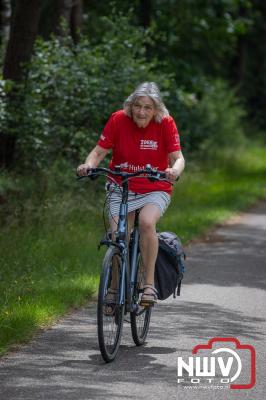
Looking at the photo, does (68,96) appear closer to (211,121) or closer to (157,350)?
(157,350)

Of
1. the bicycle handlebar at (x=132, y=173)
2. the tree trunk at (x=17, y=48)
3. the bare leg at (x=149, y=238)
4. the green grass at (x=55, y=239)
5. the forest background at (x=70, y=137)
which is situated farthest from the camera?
the tree trunk at (x=17, y=48)

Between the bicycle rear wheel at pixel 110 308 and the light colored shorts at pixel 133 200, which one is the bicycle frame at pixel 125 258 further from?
the light colored shorts at pixel 133 200

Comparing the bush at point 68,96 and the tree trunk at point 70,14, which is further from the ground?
the tree trunk at point 70,14

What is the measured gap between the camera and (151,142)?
329 inches

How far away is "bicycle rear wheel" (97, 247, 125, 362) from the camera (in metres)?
7.52

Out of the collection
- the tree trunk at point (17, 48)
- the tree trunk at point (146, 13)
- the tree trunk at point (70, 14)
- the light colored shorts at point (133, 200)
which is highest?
the tree trunk at point (146, 13)

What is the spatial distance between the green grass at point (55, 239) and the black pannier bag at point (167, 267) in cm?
108

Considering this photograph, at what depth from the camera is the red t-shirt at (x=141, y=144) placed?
27.3ft

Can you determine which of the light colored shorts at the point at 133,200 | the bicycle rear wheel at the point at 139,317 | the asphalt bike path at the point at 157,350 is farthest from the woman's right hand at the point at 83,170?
the asphalt bike path at the point at 157,350

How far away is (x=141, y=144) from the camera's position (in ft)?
27.4

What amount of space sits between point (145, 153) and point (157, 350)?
1.47 metres

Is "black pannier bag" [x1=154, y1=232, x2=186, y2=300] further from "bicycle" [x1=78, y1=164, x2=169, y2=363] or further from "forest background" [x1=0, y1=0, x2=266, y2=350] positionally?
"forest background" [x1=0, y1=0, x2=266, y2=350]

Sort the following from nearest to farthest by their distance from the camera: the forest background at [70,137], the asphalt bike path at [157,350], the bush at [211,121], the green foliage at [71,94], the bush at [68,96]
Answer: the asphalt bike path at [157,350], the forest background at [70,137], the bush at [68,96], the green foliage at [71,94], the bush at [211,121]

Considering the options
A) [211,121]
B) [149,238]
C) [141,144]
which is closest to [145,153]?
[141,144]
